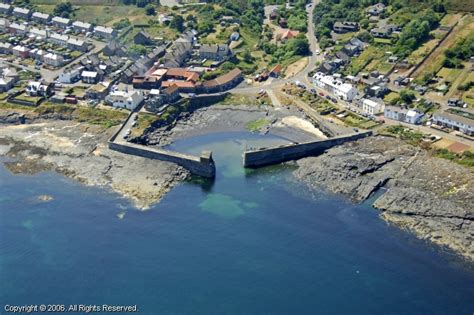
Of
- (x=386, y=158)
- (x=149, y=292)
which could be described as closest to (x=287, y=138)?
(x=386, y=158)

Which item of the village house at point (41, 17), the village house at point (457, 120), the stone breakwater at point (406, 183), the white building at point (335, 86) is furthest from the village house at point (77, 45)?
the village house at point (457, 120)

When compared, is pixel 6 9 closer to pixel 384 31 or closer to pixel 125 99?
pixel 125 99

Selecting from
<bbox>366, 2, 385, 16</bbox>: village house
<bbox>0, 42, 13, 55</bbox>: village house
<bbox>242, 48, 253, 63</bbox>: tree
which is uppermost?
<bbox>366, 2, 385, 16</bbox>: village house

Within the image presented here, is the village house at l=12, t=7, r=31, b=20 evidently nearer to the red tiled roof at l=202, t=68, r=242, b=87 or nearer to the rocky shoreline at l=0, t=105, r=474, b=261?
the rocky shoreline at l=0, t=105, r=474, b=261

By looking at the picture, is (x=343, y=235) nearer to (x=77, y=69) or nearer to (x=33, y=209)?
(x=33, y=209)

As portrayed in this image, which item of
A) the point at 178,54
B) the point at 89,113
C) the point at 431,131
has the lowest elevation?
the point at 89,113

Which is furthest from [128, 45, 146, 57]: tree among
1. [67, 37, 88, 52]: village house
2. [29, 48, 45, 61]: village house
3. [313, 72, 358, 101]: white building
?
[313, 72, 358, 101]: white building

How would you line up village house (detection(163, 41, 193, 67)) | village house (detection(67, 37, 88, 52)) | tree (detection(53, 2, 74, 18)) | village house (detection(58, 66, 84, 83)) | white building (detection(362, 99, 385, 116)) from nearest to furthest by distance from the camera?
white building (detection(362, 99, 385, 116)) < village house (detection(58, 66, 84, 83)) < village house (detection(163, 41, 193, 67)) < village house (detection(67, 37, 88, 52)) < tree (detection(53, 2, 74, 18))

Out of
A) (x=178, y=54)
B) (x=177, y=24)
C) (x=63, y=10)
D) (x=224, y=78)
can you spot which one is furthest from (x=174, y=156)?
(x=63, y=10)

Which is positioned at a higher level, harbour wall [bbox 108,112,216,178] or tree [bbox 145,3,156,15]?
tree [bbox 145,3,156,15]
